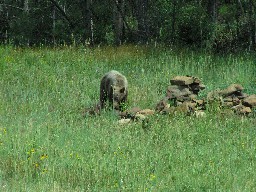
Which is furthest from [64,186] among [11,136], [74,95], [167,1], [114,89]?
[167,1]

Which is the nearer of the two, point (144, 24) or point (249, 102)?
point (249, 102)

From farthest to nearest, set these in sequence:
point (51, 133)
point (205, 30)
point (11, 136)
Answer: point (205, 30)
point (51, 133)
point (11, 136)

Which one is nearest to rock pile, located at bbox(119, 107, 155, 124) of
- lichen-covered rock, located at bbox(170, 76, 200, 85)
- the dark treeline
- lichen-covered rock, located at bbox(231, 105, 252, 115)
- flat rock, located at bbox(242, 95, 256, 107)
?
lichen-covered rock, located at bbox(170, 76, 200, 85)

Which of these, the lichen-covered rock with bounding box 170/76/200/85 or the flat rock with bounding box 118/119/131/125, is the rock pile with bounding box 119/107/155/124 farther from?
the lichen-covered rock with bounding box 170/76/200/85

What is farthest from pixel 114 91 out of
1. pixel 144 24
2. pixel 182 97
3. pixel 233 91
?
pixel 144 24

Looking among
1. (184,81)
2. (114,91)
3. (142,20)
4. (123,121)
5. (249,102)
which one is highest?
(142,20)

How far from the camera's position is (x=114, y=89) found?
10328mm

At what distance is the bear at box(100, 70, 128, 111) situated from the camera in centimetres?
1034

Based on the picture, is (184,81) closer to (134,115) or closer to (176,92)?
(176,92)

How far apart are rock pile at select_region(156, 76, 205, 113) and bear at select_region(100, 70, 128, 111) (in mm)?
897

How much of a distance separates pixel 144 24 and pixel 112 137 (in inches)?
517

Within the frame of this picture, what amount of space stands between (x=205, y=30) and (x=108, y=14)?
11.1 metres

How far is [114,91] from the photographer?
406 inches

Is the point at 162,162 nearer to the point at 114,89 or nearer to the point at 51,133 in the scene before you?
the point at 51,133
